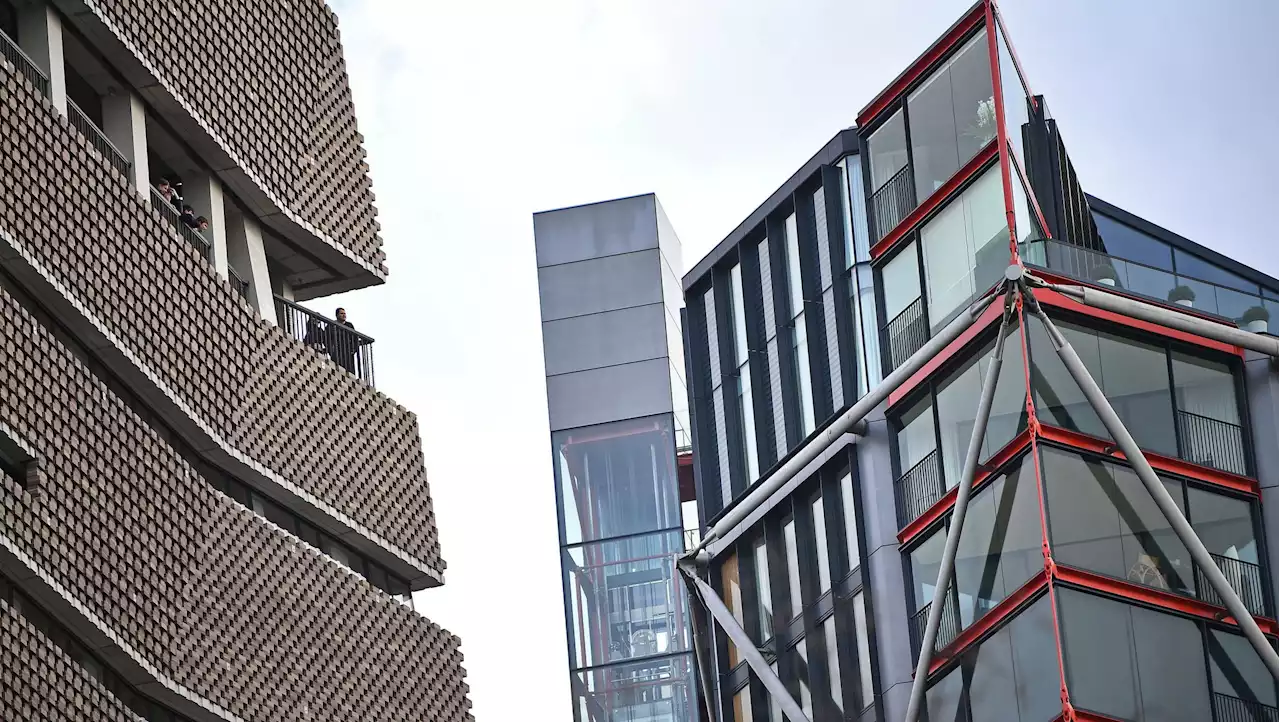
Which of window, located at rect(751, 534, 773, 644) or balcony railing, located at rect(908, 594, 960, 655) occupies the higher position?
window, located at rect(751, 534, 773, 644)

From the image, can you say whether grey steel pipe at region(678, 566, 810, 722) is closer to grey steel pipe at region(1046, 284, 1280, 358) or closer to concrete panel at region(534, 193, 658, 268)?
grey steel pipe at region(1046, 284, 1280, 358)

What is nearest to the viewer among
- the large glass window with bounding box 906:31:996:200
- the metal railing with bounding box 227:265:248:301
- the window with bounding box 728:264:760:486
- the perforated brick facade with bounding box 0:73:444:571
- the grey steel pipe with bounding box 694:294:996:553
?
the perforated brick facade with bounding box 0:73:444:571

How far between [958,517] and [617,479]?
31534mm

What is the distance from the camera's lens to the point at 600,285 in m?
72.5

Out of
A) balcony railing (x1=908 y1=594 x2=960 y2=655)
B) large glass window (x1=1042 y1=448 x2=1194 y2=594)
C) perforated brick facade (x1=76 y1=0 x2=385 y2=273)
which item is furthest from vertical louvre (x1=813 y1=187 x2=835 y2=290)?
large glass window (x1=1042 y1=448 x2=1194 y2=594)

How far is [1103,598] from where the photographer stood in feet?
121

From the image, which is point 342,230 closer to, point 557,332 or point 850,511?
point 850,511

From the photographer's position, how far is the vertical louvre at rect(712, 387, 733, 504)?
51.1 meters

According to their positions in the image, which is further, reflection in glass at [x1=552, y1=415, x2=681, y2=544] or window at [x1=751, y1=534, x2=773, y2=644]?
reflection in glass at [x1=552, y1=415, x2=681, y2=544]

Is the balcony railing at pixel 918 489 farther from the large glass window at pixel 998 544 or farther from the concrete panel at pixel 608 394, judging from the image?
the concrete panel at pixel 608 394

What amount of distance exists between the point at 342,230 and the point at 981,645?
17729 mm

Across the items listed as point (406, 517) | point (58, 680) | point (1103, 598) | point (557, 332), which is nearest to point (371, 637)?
point (406, 517)

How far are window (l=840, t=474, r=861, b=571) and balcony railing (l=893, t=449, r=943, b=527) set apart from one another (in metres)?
1.79

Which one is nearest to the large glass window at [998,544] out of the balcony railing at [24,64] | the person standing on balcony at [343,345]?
the person standing on balcony at [343,345]
